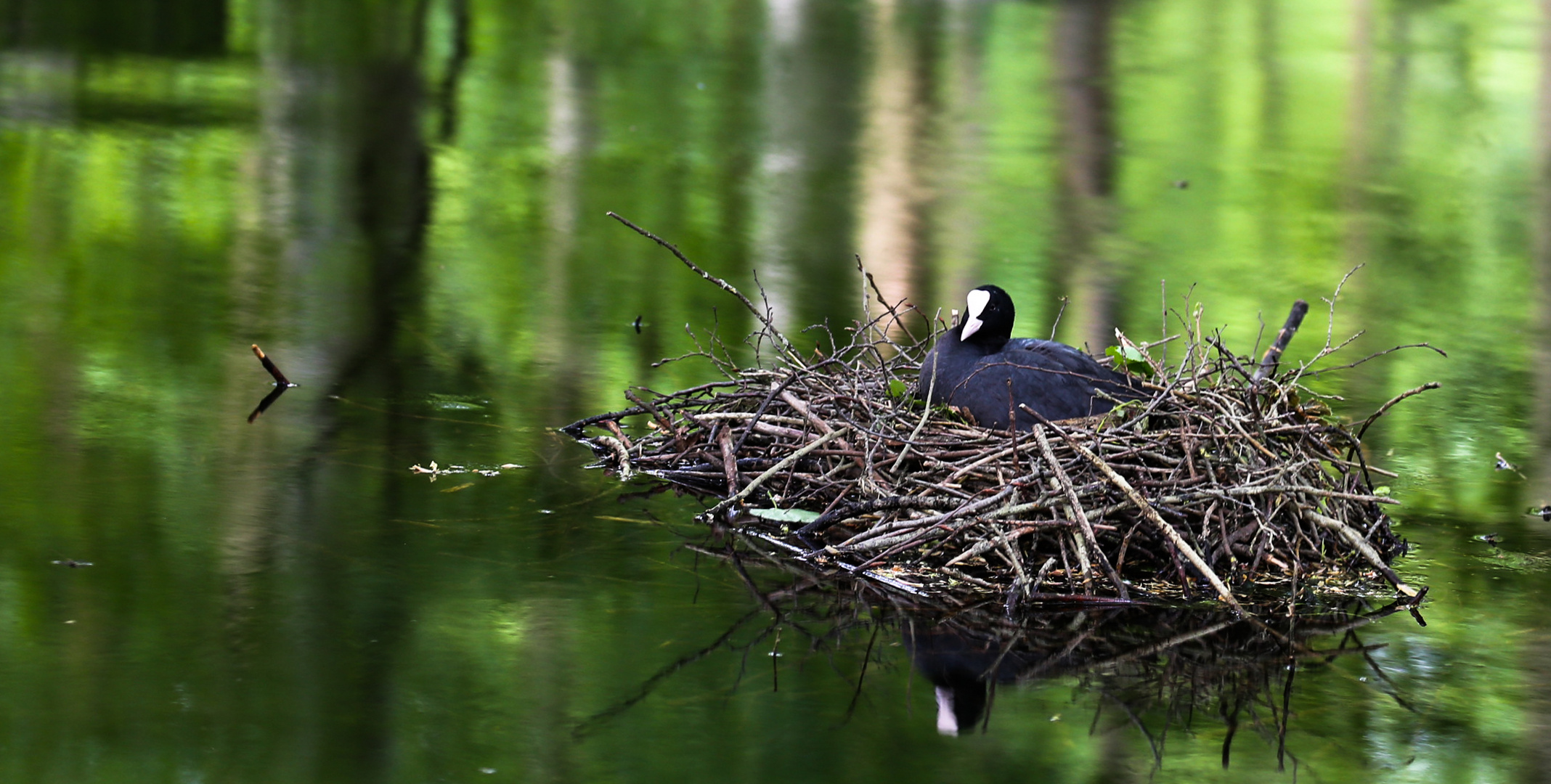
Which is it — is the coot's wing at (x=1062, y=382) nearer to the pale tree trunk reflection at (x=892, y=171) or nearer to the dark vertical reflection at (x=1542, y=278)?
the dark vertical reflection at (x=1542, y=278)

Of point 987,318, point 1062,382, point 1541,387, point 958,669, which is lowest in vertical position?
point 1541,387

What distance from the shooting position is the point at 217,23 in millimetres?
22469

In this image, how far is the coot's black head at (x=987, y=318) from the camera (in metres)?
7.06

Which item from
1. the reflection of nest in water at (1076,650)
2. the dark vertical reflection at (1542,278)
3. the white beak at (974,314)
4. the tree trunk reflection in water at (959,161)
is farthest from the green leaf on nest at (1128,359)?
the tree trunk reflection in water at (959,161)

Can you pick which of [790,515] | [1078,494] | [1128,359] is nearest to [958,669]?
[1078,494]

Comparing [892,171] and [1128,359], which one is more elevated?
[1128,359]

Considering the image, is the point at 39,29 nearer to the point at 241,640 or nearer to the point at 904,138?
the point at 904,138

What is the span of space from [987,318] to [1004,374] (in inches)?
11.9

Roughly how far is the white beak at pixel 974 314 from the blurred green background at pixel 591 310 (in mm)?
1141

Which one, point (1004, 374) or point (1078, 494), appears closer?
point (1078, 494)

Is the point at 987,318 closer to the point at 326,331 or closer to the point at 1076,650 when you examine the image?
the point at 1076,650

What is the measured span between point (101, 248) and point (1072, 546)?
8.53 meters

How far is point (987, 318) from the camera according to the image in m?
7.09

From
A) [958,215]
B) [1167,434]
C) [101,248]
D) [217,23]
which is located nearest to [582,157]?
[958,215]
